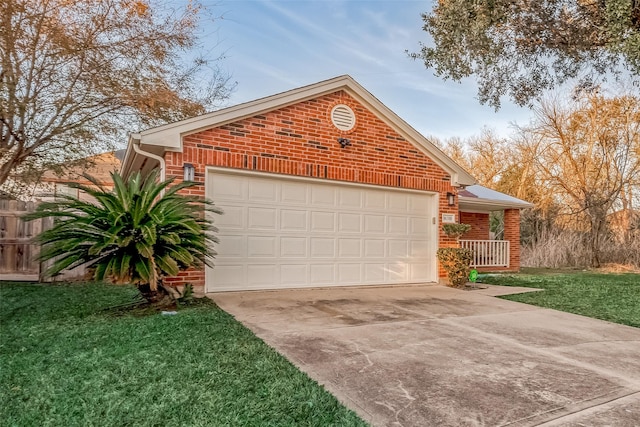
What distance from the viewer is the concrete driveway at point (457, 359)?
2514 mm

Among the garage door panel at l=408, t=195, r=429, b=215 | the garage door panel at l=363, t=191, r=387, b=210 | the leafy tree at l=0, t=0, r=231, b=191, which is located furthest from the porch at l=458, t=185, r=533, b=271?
the leafy tree at l=0, t=0, r=231, b=191

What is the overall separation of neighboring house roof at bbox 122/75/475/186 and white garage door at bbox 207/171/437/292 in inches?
33.0

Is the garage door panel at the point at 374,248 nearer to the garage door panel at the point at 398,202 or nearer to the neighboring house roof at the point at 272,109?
the garage door panel at the point at 398,202

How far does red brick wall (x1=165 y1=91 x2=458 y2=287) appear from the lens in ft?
21.5

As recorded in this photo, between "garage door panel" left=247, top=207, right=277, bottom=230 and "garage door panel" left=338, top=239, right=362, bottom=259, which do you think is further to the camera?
"garage door panel" left=338, top=239, right=362, bottom=259

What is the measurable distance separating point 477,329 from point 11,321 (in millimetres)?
5484

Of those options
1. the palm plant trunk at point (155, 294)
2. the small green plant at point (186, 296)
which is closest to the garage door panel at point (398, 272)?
the small green plant at point (186, 296)

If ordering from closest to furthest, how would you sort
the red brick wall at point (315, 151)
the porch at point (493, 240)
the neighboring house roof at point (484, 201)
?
the red brick wall at point (315, 151), the neighboring house roof at point (484, 201), the porch at point (493, 240)

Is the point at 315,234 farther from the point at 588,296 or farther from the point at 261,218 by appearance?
the point at 588,296

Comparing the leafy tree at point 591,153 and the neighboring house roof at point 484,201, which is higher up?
the leafy tree at point 591,153

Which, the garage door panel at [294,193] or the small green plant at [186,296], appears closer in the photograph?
the small green plant at [186,296]

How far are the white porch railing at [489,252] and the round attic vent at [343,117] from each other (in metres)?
6.57

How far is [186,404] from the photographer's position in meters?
2.45

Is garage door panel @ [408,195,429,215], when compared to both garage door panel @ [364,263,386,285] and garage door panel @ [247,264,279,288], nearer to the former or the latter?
garage door panel @ [364,263,386,285]
